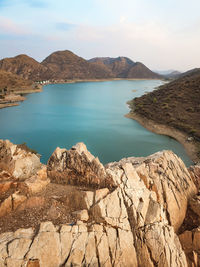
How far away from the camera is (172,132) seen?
34.6 m

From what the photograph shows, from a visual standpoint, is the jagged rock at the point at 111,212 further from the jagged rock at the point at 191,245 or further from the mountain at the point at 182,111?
the mountain at the point at 182,111

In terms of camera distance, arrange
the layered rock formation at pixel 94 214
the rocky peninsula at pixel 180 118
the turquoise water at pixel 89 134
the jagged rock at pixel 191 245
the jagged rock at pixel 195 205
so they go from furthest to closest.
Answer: the rocky peninsula at pixel 180 118
the turquoise water at pixel 89 134
the jagged rock at pixel 195 205
the jagged rock at pixel 191 245
the layered rock formation at pixel 94 214

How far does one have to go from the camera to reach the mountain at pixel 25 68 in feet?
509

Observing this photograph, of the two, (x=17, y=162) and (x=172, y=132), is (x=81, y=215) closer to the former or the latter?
(x=17, y=162)

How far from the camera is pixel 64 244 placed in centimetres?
670

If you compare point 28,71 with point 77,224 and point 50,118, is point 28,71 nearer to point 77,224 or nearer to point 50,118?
point 50,118

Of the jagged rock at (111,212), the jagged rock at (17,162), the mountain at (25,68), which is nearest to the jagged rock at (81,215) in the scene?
the jagged rock at (111,212)

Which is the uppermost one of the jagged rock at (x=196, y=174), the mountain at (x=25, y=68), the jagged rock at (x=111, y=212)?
the mountain at (x=25, y=68)

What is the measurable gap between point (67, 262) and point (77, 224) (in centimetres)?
134

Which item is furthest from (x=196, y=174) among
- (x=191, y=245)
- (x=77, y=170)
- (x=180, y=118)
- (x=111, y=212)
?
(x=180, y=118)

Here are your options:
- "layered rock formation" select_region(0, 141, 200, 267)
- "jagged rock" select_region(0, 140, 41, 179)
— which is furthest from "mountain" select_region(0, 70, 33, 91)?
"layered rock formation" select_region(0, 141, 200, 267)

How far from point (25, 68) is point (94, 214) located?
174678 mm

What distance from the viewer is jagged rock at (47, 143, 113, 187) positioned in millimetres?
10114

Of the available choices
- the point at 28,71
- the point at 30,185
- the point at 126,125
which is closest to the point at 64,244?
the point at 30,185
